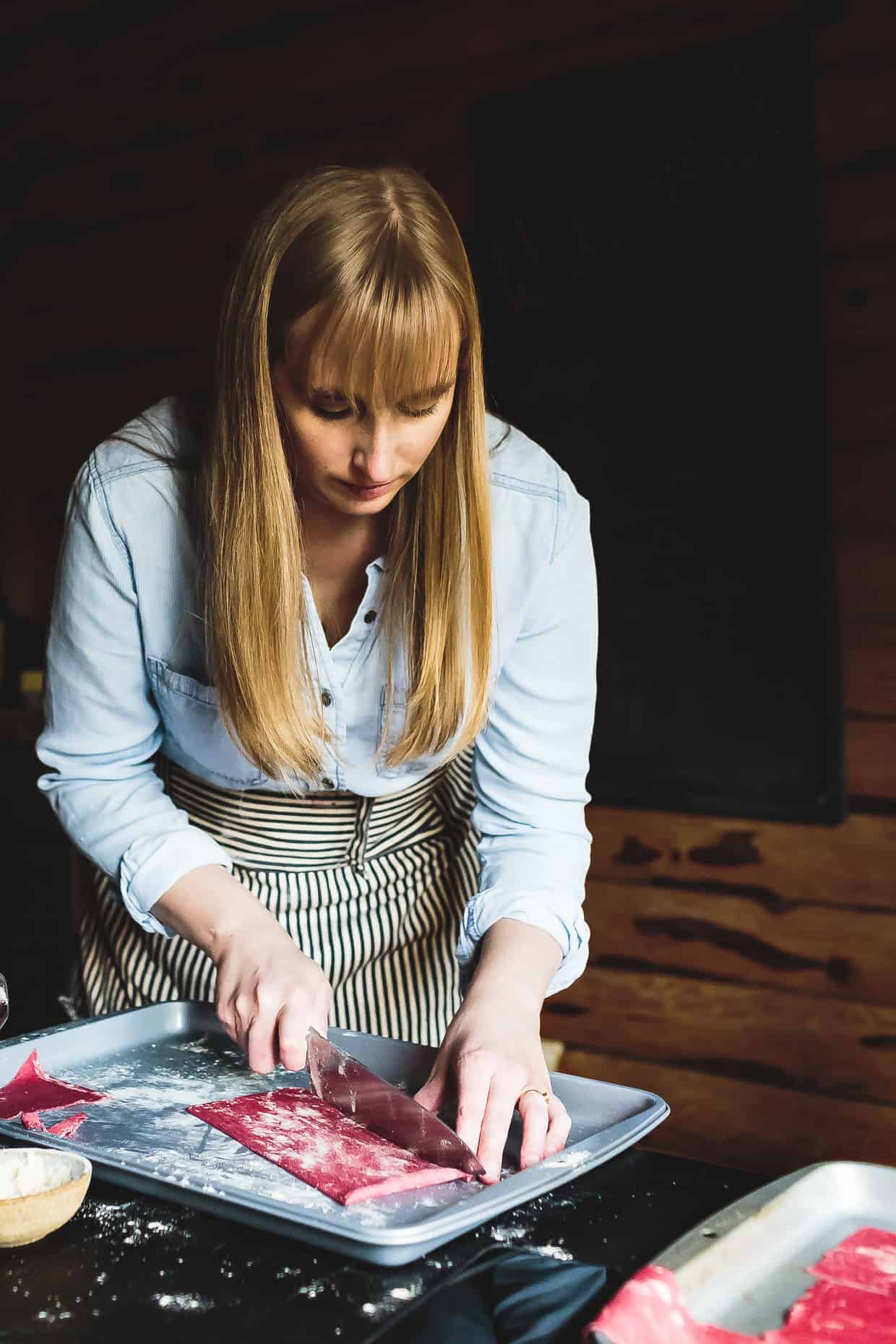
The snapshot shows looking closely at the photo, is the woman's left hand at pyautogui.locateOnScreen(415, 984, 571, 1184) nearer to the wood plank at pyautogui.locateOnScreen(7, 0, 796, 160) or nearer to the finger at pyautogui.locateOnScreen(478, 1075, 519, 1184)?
the finger at pyautogui.locateOnScreen(478, 1075, 519, 1184)

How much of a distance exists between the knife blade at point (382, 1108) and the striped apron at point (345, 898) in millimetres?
322

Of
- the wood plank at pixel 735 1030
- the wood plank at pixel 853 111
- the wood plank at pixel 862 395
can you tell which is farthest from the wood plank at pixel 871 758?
the wood plank at pixel 853 111

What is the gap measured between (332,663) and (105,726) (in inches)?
9.0

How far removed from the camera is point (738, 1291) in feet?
2.47

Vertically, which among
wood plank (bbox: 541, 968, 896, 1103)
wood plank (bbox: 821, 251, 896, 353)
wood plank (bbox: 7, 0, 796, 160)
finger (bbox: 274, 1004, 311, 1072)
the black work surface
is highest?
wood plank (bbox: 7, 0, 796, 160)

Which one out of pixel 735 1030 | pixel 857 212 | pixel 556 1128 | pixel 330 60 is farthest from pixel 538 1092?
pixel 330 60

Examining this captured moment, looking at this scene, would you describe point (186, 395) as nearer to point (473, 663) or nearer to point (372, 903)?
point (473, 663)

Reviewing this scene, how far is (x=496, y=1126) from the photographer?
3.09ft

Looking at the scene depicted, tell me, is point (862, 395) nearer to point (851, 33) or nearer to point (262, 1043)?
point (851, 33)

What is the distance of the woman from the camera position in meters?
1.07

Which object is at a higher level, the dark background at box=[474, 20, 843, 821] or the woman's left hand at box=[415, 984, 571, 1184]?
the dark background at box=[474, 20, 843, 821]

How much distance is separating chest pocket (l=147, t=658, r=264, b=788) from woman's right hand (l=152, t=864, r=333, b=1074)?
162 millimetres

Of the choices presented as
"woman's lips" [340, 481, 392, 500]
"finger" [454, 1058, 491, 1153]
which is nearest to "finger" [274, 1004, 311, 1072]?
"finger" [454, 1058, 491, 1153]

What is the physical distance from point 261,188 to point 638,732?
1.49 m
